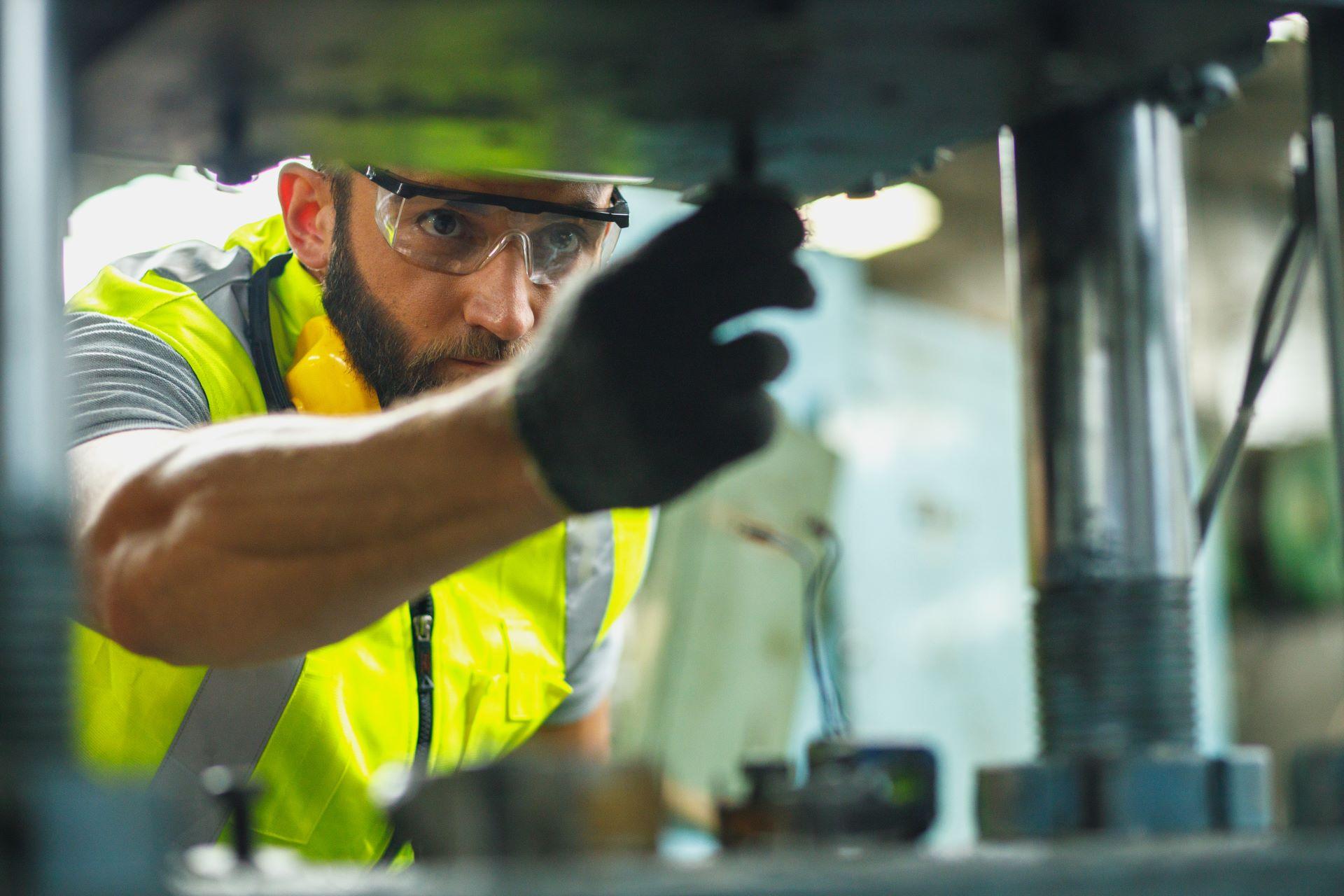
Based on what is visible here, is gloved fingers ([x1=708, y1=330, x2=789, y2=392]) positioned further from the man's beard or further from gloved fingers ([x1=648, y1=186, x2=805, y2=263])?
the man's beard

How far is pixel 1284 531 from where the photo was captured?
5.55 meters

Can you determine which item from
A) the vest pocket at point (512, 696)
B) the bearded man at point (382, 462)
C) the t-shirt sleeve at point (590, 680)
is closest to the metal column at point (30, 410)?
the bearded man at point (382, 462)

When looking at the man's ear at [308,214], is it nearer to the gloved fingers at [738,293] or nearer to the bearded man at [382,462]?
the bearded man at [382,462]

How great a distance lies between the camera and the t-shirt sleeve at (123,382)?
3.79ft

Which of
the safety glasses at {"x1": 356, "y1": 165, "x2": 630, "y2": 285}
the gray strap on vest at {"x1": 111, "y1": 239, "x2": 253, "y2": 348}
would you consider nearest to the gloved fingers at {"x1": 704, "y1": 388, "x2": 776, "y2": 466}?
the safety glasses at {"x1": 356, "y1": 165, "x2": 630, "y2": 285}

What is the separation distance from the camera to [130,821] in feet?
1.38

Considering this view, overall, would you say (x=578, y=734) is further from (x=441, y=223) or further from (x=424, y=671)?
(x=441, y=223)

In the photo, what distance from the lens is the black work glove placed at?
646 millimetres

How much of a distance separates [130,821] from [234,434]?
17.5 inches

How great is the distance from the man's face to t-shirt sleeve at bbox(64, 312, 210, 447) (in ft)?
0.74

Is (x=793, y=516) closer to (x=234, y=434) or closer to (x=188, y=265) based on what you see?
(x=188, y=265)

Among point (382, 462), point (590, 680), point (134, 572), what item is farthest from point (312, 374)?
point (382, 462)

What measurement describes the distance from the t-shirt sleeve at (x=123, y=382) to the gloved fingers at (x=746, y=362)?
2.07 feet

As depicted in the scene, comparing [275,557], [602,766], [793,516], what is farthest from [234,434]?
[793,516]
